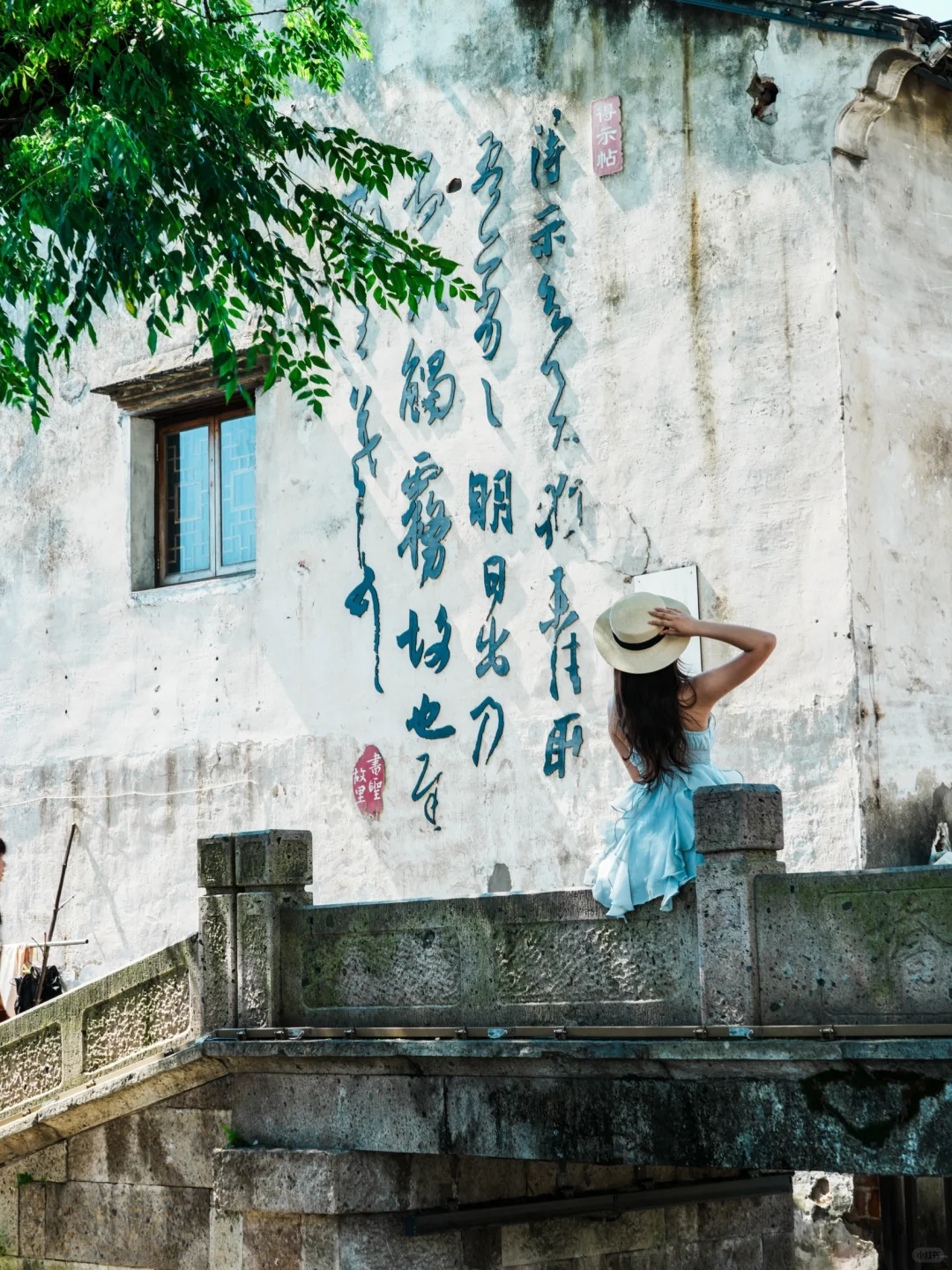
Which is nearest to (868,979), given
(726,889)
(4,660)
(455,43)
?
(726,889)

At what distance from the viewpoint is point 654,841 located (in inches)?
288

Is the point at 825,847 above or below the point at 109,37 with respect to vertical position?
below

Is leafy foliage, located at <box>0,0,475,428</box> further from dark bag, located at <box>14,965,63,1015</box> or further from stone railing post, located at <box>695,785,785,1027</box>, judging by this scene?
dark bag, located at <box>14,965,63,1015</box>

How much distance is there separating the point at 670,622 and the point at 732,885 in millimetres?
1094

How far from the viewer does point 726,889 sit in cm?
693

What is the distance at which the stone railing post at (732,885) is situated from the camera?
22.5ft

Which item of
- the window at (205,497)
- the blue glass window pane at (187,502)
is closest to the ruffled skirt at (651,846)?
the window at (205,497)

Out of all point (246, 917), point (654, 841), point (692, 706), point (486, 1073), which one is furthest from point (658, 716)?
point (246, 917)

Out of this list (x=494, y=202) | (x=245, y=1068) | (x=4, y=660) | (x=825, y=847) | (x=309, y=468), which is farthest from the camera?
(x=4, y=660)

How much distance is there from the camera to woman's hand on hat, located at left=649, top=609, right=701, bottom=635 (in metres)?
7.27

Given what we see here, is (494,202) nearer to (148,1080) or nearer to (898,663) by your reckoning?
(898,663)

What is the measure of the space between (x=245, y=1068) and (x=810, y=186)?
5855mm

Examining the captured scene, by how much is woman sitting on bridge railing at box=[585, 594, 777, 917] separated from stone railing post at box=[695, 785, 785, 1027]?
268 mm

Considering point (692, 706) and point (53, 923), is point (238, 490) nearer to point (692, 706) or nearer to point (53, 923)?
point (53, 923)
